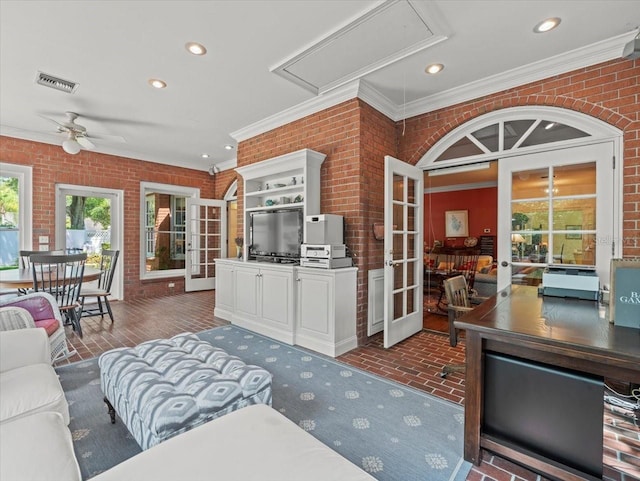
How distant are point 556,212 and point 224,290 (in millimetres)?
4097

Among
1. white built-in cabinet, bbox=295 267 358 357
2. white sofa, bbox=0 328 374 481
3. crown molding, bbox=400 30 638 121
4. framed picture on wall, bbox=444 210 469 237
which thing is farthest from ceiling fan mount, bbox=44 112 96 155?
framed picture on wall, bbox=444 210 469 237

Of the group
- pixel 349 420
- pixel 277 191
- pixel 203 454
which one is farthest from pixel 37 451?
pixel 277 191

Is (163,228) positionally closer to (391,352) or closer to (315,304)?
(315,304)

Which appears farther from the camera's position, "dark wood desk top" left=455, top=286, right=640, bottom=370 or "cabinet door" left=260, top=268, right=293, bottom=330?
"cabinet door" left=260, top=268, right=293, bottom=330

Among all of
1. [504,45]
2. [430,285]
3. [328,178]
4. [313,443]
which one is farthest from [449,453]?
[430,285]

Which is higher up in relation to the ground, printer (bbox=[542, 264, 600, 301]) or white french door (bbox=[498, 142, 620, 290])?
white french door (bbox=[498, 142, 620, 290])

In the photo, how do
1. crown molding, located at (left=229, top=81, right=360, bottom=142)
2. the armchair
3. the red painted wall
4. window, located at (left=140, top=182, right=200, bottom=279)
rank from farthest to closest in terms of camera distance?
1. the red painted wall
2. window, located at (left=140, top=182, right=200, bottom=279)
3. crown molding, located at (left=229, top=81, right=360, bottom=142)
4. the armchair

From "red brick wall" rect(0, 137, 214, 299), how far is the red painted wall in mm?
6152

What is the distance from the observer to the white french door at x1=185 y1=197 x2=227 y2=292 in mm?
6438

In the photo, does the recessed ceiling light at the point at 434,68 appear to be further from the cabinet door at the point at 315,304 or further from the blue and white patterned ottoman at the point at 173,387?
the blue and white patterned ottoman at the point at 173,387

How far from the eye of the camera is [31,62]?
2857 millimetres

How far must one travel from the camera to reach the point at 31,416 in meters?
1.25

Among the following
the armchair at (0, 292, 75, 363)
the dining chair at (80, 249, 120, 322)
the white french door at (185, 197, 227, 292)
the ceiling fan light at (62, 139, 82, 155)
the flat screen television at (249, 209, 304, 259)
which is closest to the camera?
the armchair at (0, 292, 75, 363)

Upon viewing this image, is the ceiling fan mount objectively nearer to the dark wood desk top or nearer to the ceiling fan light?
the ceiling fan light
